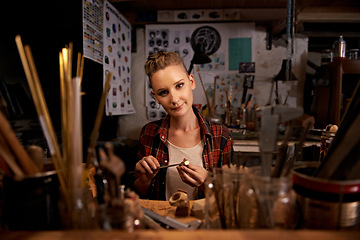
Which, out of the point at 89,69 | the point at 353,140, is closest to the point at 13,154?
the point at 353,140

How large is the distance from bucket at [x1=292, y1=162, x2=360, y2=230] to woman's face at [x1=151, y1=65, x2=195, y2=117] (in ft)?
2.91

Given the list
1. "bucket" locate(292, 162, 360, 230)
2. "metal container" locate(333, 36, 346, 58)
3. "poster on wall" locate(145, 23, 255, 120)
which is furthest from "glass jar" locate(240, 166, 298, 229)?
"poster on wall" locate(145, 23, 255, 120)

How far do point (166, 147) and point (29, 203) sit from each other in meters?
1.04

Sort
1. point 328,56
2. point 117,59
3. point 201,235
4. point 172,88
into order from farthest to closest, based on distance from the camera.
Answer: point 117,59
point 328,56
point 172,88
point 201,235

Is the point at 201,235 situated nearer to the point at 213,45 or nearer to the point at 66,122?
the point at 66,122

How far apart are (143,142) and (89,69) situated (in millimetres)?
945

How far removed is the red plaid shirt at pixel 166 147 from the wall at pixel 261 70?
1602mm

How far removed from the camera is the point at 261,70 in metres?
2.96

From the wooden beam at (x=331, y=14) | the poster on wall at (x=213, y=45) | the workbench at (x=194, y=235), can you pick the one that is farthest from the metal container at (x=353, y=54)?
the workbench at (x=194, y=235)

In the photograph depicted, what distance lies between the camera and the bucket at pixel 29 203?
0.48 m

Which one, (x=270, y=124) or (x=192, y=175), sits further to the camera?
(x=192, y=175)

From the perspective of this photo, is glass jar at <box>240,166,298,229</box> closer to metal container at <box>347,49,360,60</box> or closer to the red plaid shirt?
the red plaid shirt

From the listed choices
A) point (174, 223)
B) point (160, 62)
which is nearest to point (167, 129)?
point (160, 62)

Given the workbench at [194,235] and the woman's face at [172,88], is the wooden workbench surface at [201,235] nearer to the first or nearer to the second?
the workbench at [194,235]
